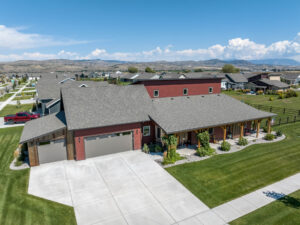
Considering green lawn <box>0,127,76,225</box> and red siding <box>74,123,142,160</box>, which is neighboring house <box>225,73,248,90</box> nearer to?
red siding <box>74,123,142,160</box>

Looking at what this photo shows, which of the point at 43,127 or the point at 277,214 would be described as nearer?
the point at 277,214

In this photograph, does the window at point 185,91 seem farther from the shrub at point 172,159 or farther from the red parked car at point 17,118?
the red parked car at point 17,118

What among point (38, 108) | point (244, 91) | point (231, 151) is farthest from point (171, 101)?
point (244, 91)

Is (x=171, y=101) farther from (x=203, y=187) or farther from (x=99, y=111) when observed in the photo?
(x=203, y=187)

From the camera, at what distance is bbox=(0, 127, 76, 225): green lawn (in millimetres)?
10828

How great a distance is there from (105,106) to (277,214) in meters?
15.8

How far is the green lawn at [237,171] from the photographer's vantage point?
13337 mm

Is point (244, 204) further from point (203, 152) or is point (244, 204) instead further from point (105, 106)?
point (105, 106)

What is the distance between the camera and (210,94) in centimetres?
2742

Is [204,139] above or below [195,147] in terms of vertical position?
above

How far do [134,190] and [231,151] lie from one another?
36.5ft

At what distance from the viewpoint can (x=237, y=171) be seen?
52.2ft

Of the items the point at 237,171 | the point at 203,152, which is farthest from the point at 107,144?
the point at 237,171

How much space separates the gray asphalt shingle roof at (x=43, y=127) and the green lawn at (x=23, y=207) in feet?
9.75
